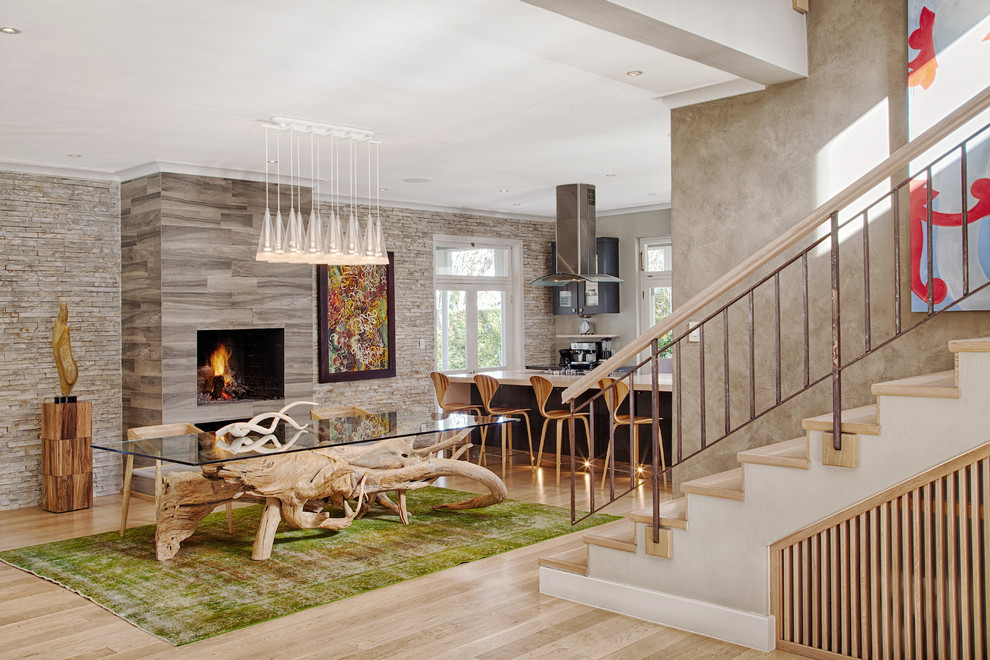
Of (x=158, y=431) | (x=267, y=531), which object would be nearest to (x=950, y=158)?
(x=267, y=531)

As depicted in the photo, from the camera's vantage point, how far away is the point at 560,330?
1115cm

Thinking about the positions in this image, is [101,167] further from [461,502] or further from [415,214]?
[461,502]


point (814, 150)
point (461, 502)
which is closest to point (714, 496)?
point (814, 150)

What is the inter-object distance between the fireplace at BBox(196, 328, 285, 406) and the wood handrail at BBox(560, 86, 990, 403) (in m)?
4.50

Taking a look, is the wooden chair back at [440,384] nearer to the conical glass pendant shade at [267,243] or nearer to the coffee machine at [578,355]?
the coffee machine at [578,355]

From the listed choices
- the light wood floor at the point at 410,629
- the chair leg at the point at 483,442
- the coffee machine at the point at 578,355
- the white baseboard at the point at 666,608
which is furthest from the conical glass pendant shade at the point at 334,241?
the coffee machine at the point at 578,355

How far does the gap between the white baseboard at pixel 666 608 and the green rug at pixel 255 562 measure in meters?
0.91

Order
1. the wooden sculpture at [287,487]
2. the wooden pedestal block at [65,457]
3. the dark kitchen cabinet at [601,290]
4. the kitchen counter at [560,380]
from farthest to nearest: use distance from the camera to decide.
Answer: the dark kitchen cabinet at [601,290] < the kitchen counter at [560,380] < the wooden pedestal block at [65,457] < the wooden sculpture at [287,487]

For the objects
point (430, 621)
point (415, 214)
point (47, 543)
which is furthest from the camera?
point (415, 214)

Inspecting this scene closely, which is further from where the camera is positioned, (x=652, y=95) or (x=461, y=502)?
(x=461, y=502)

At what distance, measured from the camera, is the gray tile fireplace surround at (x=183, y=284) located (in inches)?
271

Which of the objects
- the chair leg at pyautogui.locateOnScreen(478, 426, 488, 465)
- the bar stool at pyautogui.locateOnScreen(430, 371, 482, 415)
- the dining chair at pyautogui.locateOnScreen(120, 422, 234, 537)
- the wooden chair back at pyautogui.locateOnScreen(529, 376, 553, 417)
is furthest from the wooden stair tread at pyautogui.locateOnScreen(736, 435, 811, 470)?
the bar stool at pyautogui.locateOnScreen(430, 371, 482, 415)

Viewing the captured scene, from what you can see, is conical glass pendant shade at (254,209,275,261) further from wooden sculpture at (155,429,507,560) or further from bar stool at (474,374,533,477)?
bar stool at (474,374,533,477)

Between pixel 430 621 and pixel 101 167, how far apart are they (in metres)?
5.07
